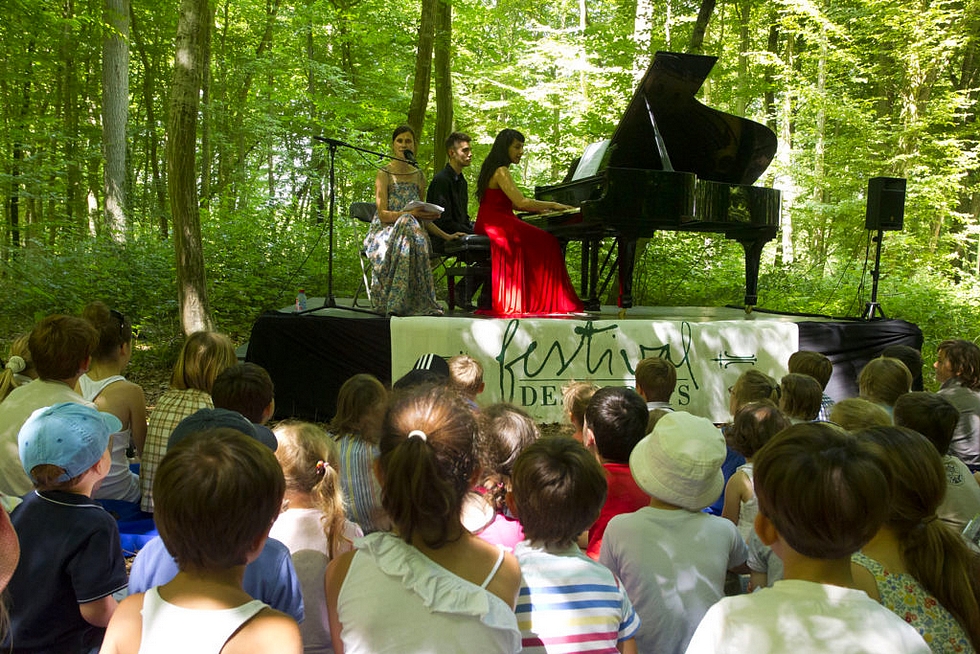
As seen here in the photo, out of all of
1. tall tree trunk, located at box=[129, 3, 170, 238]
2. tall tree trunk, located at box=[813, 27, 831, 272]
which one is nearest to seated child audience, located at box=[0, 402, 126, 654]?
tall tree trunk, located at box=[129, 3, 170, 238]

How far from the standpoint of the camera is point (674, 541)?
199cm

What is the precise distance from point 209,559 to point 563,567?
798 millimetres

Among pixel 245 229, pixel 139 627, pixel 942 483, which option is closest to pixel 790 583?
pixel 942 483

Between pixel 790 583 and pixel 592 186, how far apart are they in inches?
205

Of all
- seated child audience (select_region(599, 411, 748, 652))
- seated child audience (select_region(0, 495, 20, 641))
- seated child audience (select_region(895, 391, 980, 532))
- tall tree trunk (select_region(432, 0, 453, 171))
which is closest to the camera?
seated child audience (select_region(0, 495, 20, 641))

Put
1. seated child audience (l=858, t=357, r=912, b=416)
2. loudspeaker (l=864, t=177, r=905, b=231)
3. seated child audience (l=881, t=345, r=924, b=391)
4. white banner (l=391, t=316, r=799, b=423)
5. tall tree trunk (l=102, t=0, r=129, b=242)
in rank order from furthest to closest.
Result: tall tree trunk (l=102, t=0, r=129, b=242) → loudspeaker (l=864, t=177, r=905, b=231) → white banner (l=391, t=316, r=799, b=423) → seated child audience (l=881, t=345, r=924, b=391) → seated child audience (l=858, t=357, r=912, b=416)

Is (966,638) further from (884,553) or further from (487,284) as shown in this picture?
(487,284)

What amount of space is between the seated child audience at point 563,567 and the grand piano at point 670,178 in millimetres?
4558

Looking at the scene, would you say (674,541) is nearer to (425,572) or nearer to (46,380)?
(425,572)

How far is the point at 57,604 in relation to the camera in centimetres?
174

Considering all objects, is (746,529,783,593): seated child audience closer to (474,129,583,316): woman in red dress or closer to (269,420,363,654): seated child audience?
(269,420,363,654): seated child audience

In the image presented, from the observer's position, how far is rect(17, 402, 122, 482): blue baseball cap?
176 centimetres

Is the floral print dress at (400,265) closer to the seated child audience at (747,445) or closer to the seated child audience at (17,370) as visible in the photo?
the seated child audience at (17,370)

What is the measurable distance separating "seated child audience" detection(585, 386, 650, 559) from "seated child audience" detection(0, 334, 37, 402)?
95.8 inches
